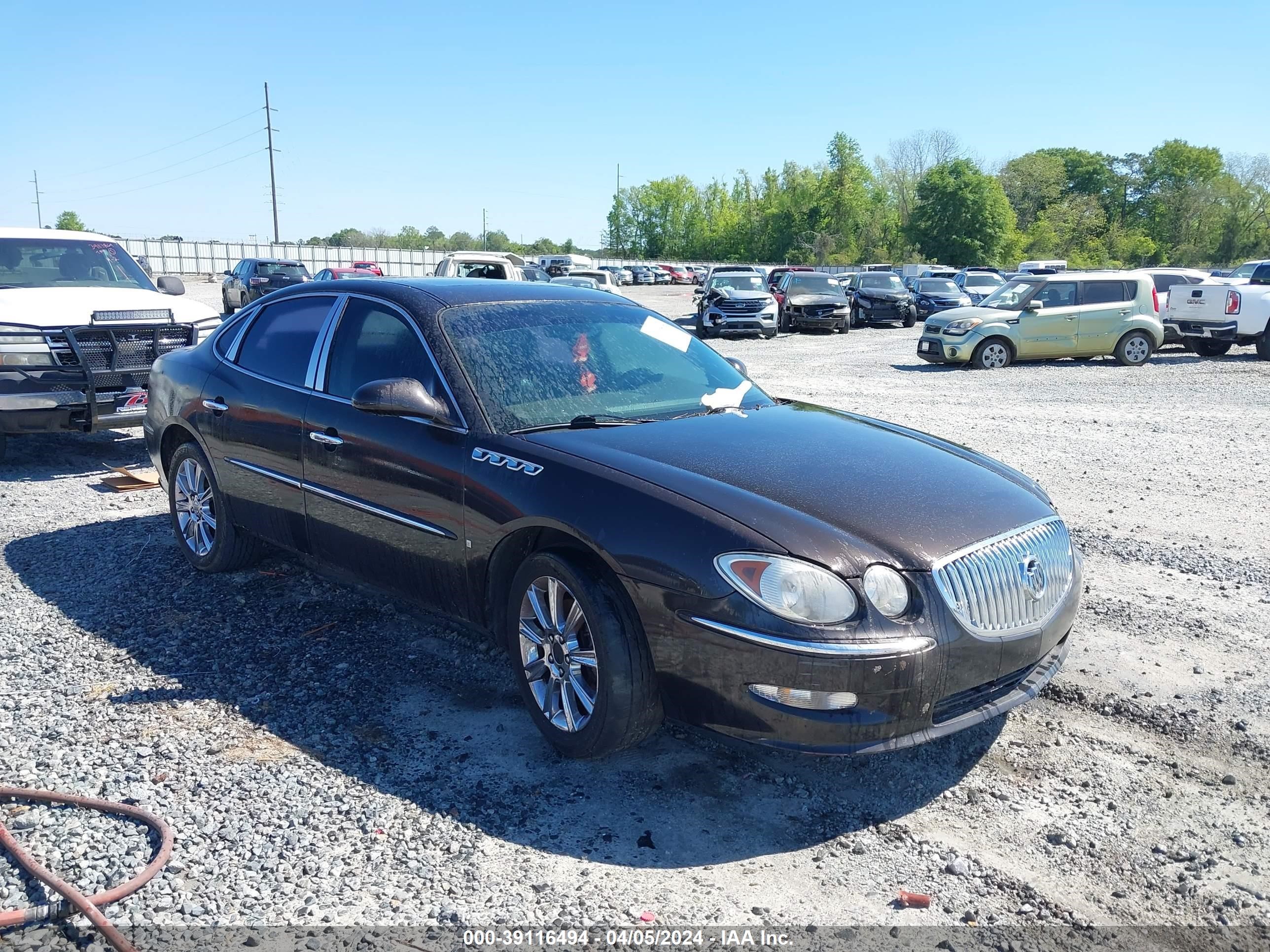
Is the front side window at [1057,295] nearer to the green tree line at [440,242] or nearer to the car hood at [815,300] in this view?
the car hood at [815,300]

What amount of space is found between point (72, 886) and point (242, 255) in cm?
7619

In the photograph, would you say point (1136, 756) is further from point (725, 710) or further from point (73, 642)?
point (73, 642)

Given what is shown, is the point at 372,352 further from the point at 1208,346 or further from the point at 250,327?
the point at 1208,346

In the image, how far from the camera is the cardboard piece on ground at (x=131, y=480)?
8.02 metres

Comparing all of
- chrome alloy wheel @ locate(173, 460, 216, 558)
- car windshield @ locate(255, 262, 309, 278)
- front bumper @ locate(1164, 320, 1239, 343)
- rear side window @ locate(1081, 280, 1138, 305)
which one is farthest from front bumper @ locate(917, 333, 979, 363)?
car windshield @ locate(255, 262, 309, 278)

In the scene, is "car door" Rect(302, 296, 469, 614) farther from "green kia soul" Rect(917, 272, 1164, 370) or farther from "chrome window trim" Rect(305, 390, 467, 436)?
"green kia soul" Rect(917, 272, 1164, 370)

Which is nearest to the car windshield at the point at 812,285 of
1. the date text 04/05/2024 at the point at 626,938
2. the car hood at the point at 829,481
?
the car hood at the point at 829,481

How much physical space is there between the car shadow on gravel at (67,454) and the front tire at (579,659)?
655 centimetres

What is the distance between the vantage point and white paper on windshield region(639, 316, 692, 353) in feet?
16.2

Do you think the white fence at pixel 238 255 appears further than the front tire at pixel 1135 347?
Yes

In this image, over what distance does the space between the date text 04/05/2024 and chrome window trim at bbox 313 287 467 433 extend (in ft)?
6.49

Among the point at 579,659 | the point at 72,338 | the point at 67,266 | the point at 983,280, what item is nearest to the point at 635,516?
the point at 579,659

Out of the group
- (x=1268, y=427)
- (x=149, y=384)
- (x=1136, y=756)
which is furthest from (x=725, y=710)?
(x=1268, y=427)

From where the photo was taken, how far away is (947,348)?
18.7 meters
